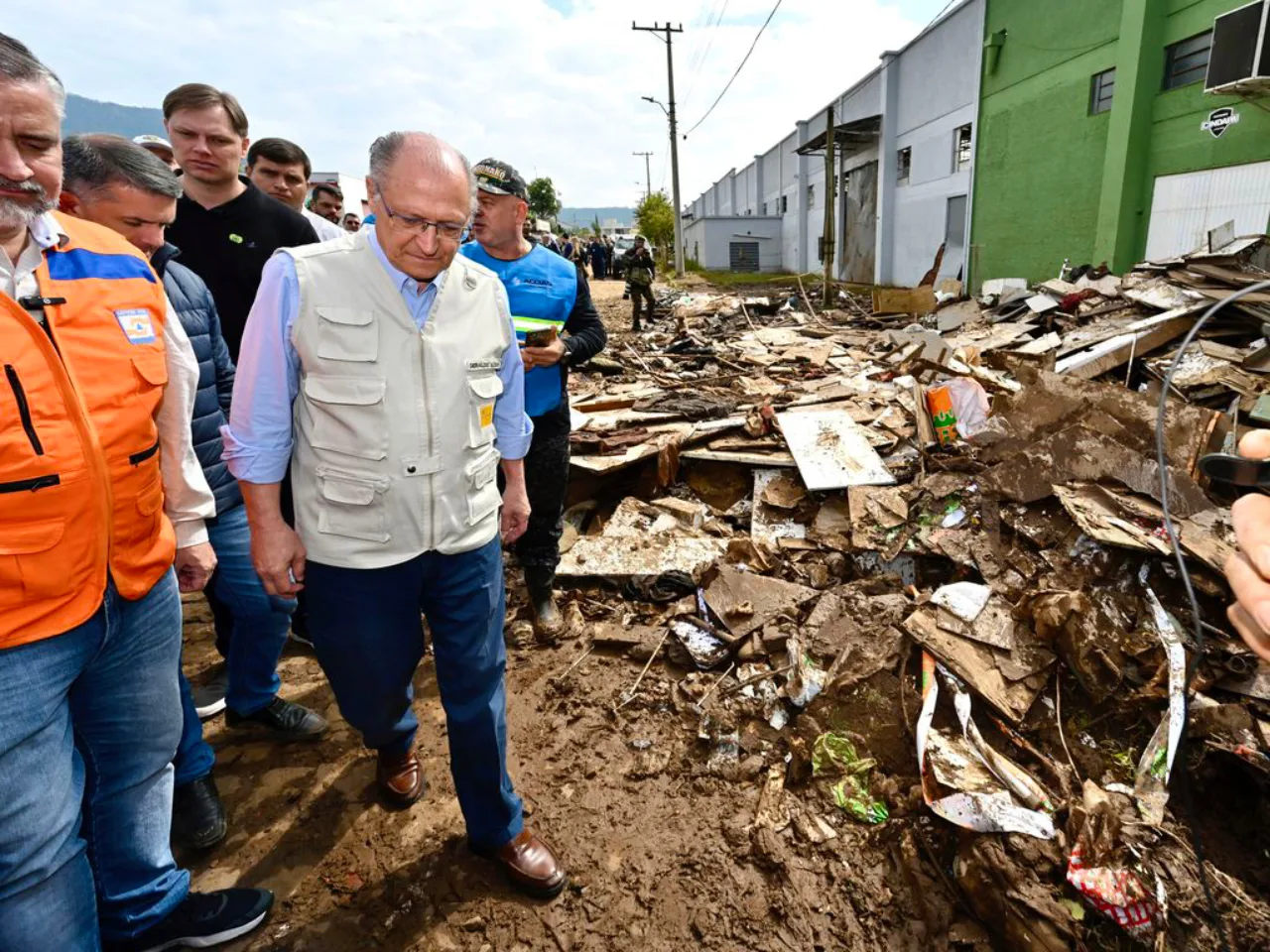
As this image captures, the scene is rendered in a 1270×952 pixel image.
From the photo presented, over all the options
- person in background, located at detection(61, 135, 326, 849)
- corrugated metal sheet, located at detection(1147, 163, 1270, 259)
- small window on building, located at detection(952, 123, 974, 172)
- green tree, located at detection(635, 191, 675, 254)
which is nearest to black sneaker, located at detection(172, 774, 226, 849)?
person in background, located at detection(61, 135, 326, 849)

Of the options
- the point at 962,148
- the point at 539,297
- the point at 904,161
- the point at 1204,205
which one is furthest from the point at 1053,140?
the point at 539,297

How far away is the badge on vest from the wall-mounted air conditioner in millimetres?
13088

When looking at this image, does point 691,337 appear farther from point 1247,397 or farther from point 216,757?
point 216,757

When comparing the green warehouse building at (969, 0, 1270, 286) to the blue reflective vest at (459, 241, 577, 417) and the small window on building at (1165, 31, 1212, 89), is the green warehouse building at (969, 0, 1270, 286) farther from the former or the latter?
the blue reflective vest at (459, 241, 577, 417)

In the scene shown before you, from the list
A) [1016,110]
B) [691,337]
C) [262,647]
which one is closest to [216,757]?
[262,647]

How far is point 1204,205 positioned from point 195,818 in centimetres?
1519

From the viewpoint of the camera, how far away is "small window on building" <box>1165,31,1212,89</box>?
35.8 ft

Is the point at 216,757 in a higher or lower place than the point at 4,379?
lower

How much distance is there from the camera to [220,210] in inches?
115

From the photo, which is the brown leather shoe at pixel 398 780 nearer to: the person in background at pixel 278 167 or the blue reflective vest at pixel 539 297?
the blue reflective vest at pixel 539 297

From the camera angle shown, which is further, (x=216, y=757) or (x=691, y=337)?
(x=691, y=337)

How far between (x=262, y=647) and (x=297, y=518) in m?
1.23

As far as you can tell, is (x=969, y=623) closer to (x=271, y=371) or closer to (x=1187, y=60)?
(x=271, y=371)

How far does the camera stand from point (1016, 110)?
1552cm
